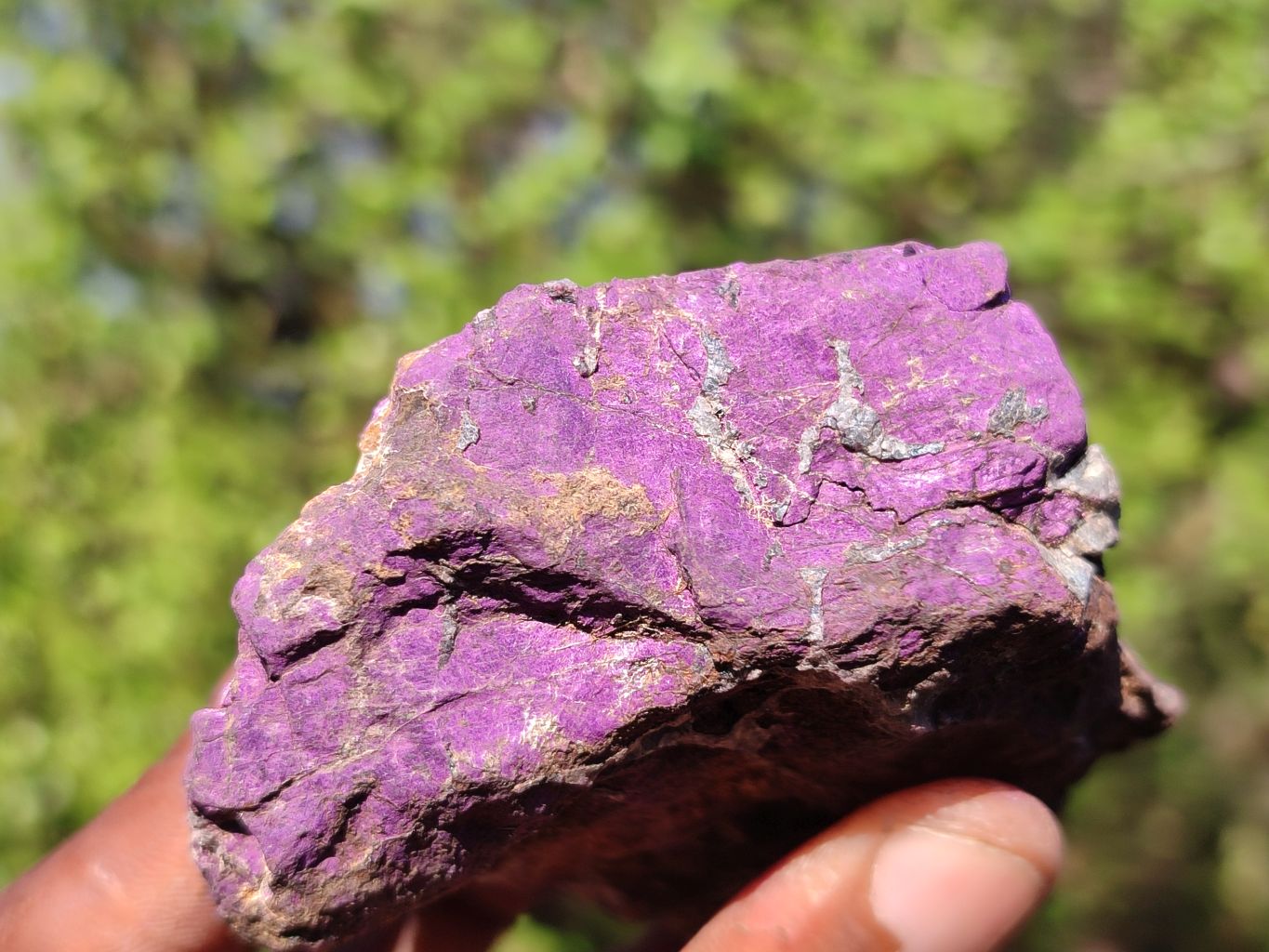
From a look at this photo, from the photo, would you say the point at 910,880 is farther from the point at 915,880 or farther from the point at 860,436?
the point at 860,436

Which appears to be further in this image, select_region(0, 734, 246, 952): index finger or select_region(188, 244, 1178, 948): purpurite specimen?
select_region(0, 734, 246, 952): index finger

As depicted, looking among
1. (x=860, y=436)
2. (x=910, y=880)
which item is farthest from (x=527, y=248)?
(x=910, y=880)

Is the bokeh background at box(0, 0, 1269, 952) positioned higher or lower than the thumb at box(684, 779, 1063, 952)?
higher

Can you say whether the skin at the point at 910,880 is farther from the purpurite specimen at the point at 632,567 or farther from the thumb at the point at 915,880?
the purpurite specimen at the point at 632,567

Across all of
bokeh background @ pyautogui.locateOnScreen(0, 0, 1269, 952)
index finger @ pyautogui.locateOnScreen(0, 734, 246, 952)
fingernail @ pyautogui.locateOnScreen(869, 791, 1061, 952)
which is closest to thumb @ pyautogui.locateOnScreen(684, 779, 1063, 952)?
fingernail @ pyautogui.locateOnScreen(869, 791, 1061, 952)

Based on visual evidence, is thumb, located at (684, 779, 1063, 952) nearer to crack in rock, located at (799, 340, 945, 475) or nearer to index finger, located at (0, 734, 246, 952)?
crack in rock, located at (799, 340, 945, 475)

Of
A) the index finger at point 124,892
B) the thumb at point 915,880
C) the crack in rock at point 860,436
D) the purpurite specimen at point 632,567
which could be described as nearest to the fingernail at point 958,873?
the thumb at point 915,880

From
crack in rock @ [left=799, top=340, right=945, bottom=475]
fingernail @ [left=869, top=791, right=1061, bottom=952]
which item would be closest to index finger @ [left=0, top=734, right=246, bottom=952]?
fingernail @ [left=869, top=791, right=1061, bottom=952]

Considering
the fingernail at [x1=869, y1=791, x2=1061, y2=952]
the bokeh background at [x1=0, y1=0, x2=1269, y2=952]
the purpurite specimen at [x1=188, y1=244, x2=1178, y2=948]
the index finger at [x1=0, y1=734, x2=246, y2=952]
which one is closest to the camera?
the purpurite specimen at [x1=188, y1=244, x2=1178, y2=948]

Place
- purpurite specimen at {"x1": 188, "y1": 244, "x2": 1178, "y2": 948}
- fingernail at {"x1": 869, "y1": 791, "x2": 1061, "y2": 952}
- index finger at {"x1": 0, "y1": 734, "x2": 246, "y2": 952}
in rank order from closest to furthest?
purpurite specimen at {"x1": 188, "y1": 244, "x2": 1178, "y2": 948}, fingernail at {"x1": 869, "y1": 791, "x2": 1061, "y2": 952}, index finger at {"x1": 0, "y1": 734, "x2": 246, "y2": 952}
